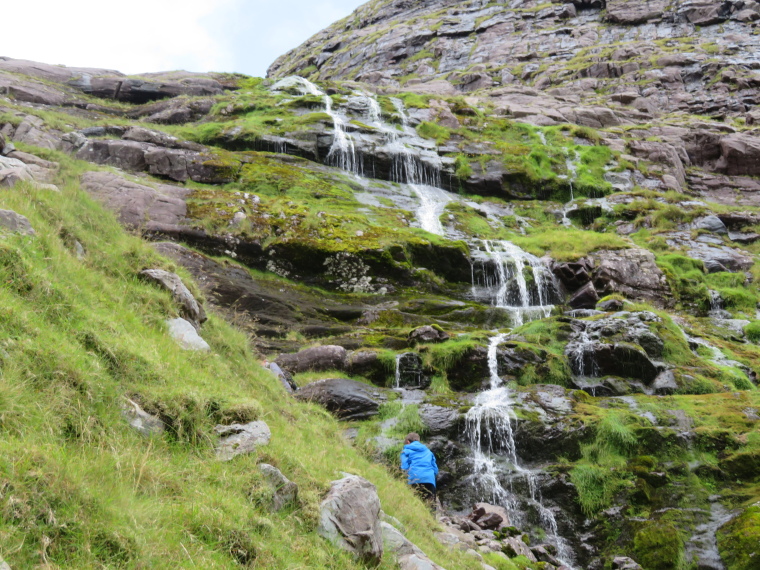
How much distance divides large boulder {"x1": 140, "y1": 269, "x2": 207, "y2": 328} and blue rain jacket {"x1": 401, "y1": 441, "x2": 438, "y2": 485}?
4474 millimetres

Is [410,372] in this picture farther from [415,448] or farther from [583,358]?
[583,358]

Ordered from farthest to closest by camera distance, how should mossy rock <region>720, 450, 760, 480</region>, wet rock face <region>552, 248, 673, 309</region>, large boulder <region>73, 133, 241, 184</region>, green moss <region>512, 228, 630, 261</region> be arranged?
green moss <region>512, 228, 630, 261</region>
large boulder <region>73, 133, 241, 184</region>
wet rock face <region>552, 248, 673, 309</region>
mossy rock <region>720, 450, 760, 480</region>

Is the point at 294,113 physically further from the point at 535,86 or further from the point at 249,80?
the point at 535,86

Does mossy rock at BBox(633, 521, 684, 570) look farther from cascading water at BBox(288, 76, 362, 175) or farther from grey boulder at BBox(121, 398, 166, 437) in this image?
cascading water at BBox(288, 76, 362, 175)

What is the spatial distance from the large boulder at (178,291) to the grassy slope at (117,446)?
12.6 inches

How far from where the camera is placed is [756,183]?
3519 centimetres

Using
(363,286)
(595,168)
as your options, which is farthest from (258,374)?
(595,168)

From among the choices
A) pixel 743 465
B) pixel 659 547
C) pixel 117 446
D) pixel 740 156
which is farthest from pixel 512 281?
pixel 740 156

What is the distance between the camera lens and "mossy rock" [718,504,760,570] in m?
7.52

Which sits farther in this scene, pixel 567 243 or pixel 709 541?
pixel 567 243

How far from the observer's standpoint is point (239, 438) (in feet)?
16.6

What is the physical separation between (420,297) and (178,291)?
39.0 ft

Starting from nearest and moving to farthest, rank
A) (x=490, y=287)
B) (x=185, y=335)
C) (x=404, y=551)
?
(x=404, y=551), (x=185, y=335), (x=490, y=287)

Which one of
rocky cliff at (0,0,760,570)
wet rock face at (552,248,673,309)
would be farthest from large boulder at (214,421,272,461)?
wet rock face at (552,248,673,309)
